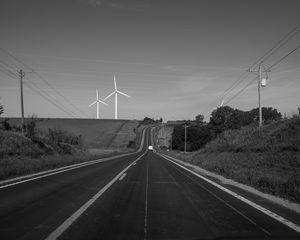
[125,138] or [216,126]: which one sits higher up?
[216,126]

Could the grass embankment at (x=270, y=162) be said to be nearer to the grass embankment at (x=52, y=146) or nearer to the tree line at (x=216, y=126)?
the grass embankment at (x=52, y=146)

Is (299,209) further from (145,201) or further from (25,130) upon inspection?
(25,130)

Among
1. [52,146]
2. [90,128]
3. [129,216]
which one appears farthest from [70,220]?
[90,128]

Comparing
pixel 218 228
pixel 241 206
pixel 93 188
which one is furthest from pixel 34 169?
pixel 218 228

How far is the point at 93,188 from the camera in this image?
1297cm

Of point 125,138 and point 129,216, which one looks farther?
point 125,138

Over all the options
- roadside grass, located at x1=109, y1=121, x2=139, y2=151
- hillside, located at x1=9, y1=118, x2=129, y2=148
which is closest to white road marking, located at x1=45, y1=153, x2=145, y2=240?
roadside grass, located at x1=109, y1=121, x2=139, y2=151

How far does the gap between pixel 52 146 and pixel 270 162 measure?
32.3 m

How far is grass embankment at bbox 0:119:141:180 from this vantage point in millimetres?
23356

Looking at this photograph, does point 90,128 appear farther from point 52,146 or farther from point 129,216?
point 129,216

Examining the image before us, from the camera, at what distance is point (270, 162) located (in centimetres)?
2077

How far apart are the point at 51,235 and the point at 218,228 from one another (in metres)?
3.08

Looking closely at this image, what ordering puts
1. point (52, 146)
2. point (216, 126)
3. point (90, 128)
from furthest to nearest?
point (90, 128) → point (216, 126) → point (52, 146)

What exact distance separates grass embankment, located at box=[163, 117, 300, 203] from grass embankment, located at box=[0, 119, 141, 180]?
36.6ft
